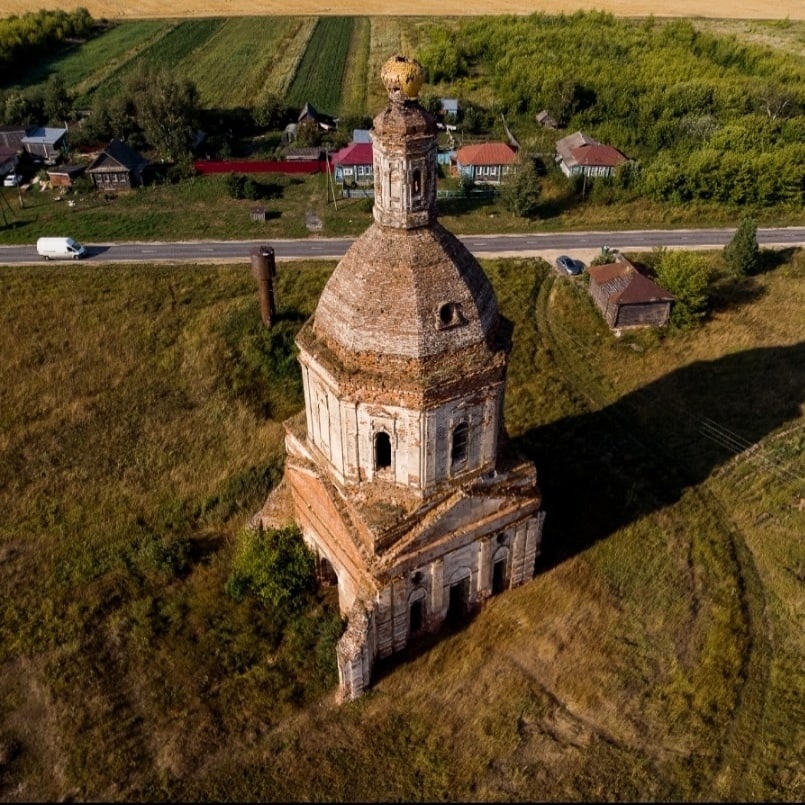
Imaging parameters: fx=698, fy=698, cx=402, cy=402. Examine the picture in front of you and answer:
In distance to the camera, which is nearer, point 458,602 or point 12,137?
point 458,602

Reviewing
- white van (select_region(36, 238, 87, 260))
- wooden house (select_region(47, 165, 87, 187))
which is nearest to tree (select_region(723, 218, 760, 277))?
white van (select_region(36, 238, 87, 260))

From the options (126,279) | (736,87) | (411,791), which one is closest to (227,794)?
(411,791)

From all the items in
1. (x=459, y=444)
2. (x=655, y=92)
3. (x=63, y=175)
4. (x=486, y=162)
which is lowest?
(x=63, y=175)

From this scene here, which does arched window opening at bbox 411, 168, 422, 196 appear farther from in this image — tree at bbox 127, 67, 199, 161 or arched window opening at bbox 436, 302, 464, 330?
tree at bbox 127, 67, 199, 161

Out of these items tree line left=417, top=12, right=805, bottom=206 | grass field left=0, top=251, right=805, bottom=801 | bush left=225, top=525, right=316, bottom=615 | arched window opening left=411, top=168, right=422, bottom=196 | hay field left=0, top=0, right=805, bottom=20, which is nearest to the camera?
arched window opening left=411, top=168, right=422, bottom=196

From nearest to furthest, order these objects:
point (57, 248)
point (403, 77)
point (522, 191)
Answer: point (403, 77) < point (57, 248) < point (522, 191)

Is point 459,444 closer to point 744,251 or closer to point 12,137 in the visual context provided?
point 744,251

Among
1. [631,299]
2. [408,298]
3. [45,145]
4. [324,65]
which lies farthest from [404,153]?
[324,65]

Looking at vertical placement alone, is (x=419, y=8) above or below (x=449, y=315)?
above
